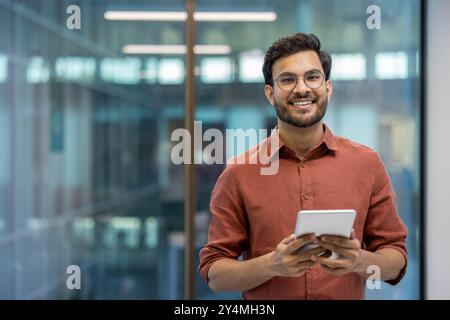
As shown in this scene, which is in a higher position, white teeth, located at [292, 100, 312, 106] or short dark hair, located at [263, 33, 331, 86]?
short dark hair, located at [263, 33, 331, 86]

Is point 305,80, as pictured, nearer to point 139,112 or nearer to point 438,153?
point 438,153

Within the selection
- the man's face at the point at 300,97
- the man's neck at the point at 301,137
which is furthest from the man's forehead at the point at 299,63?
the man's neck at the point at 301,137

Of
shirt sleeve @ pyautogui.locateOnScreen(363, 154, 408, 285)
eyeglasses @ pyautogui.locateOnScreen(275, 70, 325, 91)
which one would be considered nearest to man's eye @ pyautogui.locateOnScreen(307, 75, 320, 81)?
eyeglasses @ pyautogui.locateOnScreen(275, 70, 325, 91)

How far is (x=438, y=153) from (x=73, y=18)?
2026mm

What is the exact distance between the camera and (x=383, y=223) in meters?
1.44

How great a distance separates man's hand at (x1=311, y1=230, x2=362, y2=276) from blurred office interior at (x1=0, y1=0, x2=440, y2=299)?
1440 millimetres

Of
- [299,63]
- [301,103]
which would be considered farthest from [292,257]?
[299,63]

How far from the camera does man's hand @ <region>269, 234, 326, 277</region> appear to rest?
122 cm

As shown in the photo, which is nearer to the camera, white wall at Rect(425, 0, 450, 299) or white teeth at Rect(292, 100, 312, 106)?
white teeth at Rect(292, 100, 312, 106)

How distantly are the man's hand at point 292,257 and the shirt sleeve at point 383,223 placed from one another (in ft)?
0.81

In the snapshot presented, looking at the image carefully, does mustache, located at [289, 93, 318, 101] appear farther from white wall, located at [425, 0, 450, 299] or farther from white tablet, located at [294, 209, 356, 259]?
white wall, located at [425, 0, 450, 299]

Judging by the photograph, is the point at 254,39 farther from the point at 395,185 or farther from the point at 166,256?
the point at 166,256

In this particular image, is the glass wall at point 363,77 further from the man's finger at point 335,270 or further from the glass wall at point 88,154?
the man's finger at point 335,270
